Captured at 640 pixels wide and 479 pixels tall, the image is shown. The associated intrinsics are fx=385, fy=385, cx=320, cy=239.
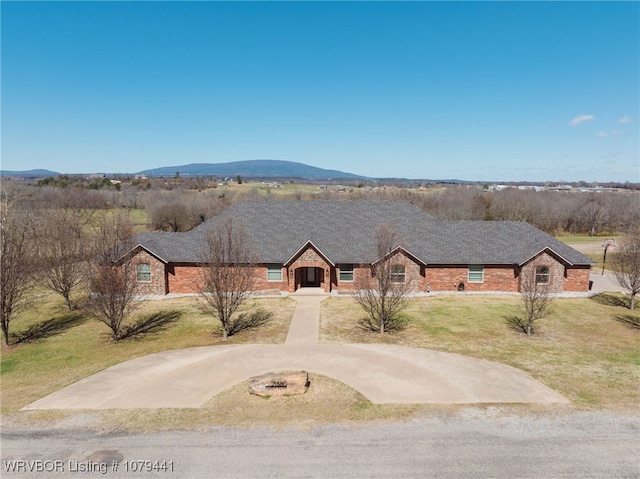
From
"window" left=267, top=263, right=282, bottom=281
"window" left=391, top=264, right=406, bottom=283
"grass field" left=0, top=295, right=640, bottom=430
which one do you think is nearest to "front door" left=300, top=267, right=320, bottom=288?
"window" left=267, top=263, right=282, bottom=281

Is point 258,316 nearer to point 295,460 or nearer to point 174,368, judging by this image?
point 174,368

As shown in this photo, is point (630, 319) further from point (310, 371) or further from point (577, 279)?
point (310, 371)

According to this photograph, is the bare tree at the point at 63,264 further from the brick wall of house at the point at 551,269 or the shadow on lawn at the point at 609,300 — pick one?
the shadow on lawn at the point at 609,300

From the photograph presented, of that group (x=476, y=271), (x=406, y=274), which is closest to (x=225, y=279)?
(x=406, y=274)

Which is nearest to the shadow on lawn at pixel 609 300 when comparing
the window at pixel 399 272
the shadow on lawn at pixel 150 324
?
the window at pixel 399 272

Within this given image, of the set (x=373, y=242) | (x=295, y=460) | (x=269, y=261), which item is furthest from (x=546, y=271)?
(x=295, y=460)
